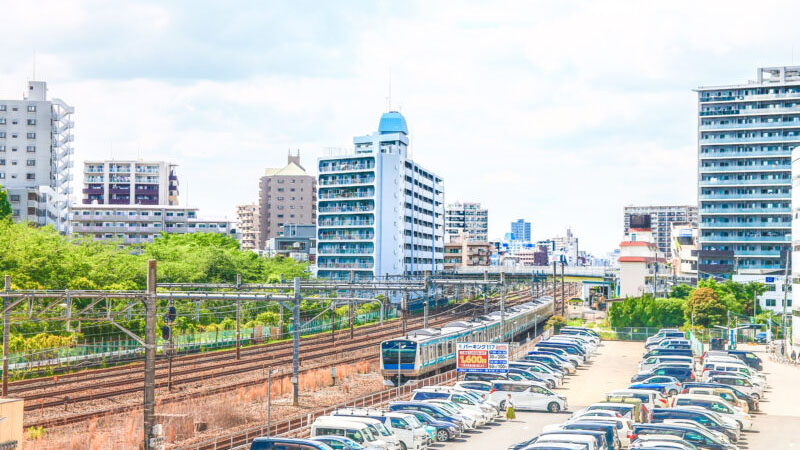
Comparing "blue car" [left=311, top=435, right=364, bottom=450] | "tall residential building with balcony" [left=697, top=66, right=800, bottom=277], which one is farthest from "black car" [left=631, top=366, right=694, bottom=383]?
"tall residential building with balcony" [left=697, top=66, right=800, bottom=277]

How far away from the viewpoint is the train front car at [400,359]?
150 ft

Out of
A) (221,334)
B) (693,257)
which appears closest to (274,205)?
(693,257)

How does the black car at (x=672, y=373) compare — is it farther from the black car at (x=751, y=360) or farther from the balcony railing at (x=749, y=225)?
the balcony railing at (x=749, y=225)

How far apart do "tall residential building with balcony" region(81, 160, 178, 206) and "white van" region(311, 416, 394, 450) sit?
154 metres

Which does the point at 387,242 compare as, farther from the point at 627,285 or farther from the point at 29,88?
the point at 29,88

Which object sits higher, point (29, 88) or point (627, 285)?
point (29, 88)

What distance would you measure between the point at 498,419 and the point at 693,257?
116359 mm

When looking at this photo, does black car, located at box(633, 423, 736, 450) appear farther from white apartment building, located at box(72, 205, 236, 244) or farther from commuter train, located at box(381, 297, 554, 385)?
white apartment building, located at box(72, 205, 236, 244)

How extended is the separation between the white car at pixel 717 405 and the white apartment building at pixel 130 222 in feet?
397

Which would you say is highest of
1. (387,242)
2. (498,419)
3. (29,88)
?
(29,88)

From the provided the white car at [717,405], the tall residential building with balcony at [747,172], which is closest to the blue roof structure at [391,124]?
the tall residential building with balcony at [747,172]

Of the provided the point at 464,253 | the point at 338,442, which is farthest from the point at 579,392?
the point at 464,253

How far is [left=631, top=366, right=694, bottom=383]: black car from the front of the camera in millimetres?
45281

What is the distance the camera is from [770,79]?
128750 mm
